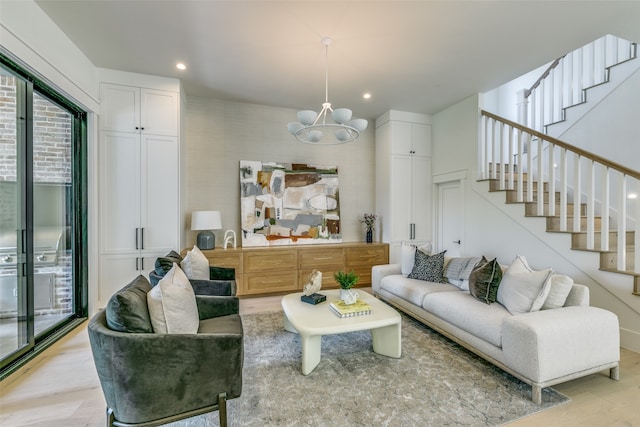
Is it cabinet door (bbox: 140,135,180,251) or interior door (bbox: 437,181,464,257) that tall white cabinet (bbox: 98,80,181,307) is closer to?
cabinet door (bbox: 140,135,180,251)

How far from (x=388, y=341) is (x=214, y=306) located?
1.56 m

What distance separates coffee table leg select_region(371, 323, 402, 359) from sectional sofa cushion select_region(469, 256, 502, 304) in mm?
886

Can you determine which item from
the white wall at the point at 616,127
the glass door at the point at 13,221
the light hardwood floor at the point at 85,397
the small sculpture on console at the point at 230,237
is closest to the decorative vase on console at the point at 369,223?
the small sculpture on console at the point at 230,237

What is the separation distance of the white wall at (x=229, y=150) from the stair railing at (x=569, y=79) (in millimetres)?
3249

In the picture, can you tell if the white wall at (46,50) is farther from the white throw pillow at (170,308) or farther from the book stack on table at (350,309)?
the book stack on table at (350,309)

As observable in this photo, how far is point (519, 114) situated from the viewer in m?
4.97

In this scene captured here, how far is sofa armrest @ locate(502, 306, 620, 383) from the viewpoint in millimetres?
1914

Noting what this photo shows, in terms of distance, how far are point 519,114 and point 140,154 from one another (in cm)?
604

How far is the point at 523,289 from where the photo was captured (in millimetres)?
2402

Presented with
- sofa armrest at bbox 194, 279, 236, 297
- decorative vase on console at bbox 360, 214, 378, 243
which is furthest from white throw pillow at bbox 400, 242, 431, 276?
sofa armrest at bbox 194, 279, 236, 297

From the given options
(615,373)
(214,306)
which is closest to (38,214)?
(214,306)

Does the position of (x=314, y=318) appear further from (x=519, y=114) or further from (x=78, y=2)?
(x=519, y=114)

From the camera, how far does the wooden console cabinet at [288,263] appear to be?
166 inches

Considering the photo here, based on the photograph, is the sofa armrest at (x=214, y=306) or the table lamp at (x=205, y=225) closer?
the sofa armrest at (x=214, y=306)
